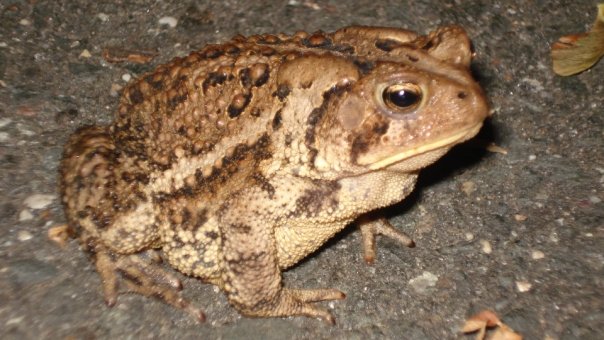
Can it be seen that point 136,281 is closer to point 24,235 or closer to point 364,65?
point 24,235

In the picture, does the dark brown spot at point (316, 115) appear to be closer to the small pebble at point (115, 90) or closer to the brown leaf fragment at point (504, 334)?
the brown leaf fragment at point (504, 334)

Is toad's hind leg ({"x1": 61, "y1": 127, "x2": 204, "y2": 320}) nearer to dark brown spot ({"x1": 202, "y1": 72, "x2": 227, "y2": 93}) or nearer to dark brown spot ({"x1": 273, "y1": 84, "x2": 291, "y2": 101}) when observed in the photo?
dark brown spot ({"x1": 202, "y1": 72, "x2": 227, "y2": 93})

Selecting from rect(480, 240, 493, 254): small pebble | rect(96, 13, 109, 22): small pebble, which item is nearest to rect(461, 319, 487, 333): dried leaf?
rect(480, 240, 493, 254): small pebble

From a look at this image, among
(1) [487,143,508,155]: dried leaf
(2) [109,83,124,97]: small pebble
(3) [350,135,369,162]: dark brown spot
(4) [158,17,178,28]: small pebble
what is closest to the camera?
(3) [350,135,369,162]: dark brown spot

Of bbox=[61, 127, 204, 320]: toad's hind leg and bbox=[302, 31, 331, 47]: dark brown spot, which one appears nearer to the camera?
bbox=[302, 31, 331, 47]: dark brown spot

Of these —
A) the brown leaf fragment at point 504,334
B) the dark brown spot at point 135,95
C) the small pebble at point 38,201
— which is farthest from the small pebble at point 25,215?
the brown leaf fragment at point 504,334

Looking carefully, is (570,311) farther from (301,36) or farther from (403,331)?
(301,36)

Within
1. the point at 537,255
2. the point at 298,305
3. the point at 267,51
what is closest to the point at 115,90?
the point at 267,51
